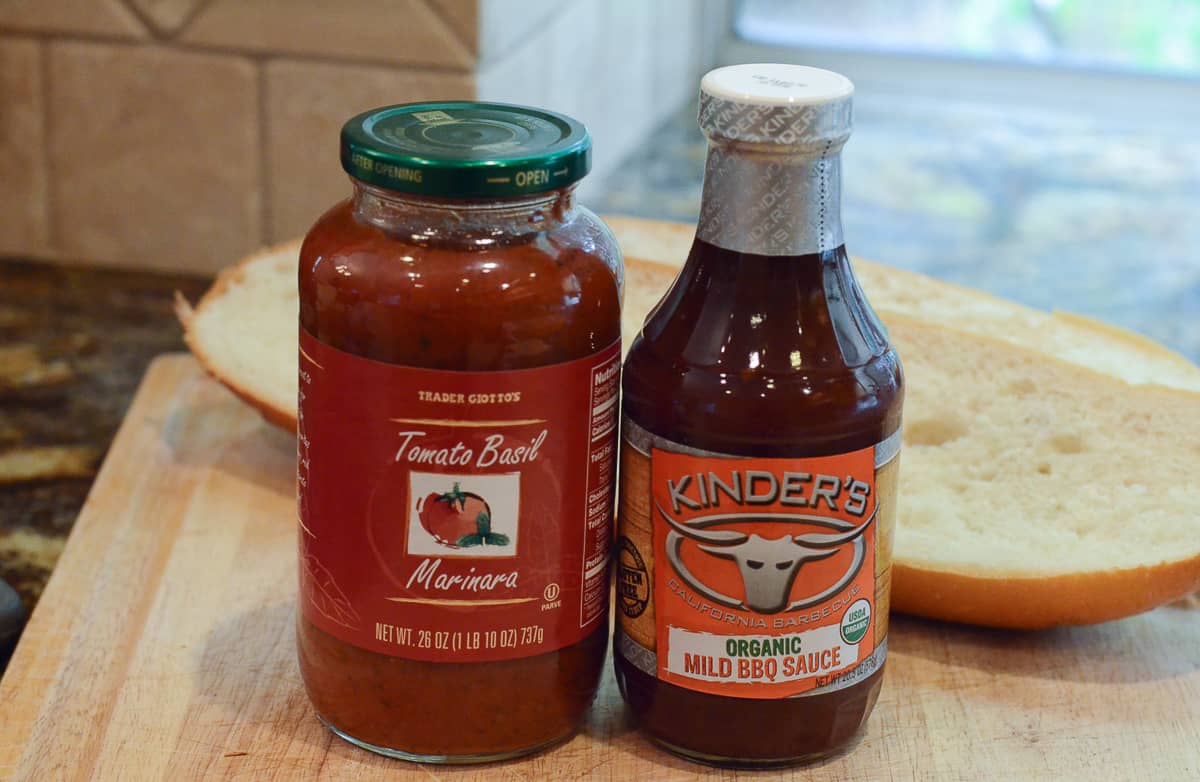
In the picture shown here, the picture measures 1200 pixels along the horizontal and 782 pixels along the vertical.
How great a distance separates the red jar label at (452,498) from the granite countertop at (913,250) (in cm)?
46

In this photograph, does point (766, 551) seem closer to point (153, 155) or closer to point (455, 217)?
point (455, 217)

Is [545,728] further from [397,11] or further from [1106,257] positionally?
[1106,257]

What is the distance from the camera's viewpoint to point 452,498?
39.6 inches

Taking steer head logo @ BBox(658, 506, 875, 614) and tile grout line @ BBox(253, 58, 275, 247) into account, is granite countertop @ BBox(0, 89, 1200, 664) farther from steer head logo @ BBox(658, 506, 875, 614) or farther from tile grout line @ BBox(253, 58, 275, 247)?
steer head logo @ BBox(658, 506, 875, 614)

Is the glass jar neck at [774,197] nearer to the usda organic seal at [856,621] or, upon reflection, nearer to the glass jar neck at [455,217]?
the glass jar neck at [455,217]

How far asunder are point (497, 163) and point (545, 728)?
44cm

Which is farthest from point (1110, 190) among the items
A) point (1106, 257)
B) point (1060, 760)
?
point (1060, 760)

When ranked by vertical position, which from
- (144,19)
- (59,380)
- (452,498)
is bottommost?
(59,380)

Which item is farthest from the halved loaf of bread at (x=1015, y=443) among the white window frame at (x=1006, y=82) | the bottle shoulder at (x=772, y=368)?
the white window frame at (x=1006, y=82)

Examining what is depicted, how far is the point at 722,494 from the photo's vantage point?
102 cm

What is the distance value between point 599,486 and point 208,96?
4.40 feet

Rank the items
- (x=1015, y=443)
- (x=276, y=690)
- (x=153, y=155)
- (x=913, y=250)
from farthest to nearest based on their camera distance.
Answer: (x=913, y=250) < (x=153, y=155) < (x=1015, y=443) < (x=276, y=690)

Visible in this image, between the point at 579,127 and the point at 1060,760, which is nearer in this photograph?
the point at 579,127

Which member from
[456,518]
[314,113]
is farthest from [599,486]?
[314,113]
